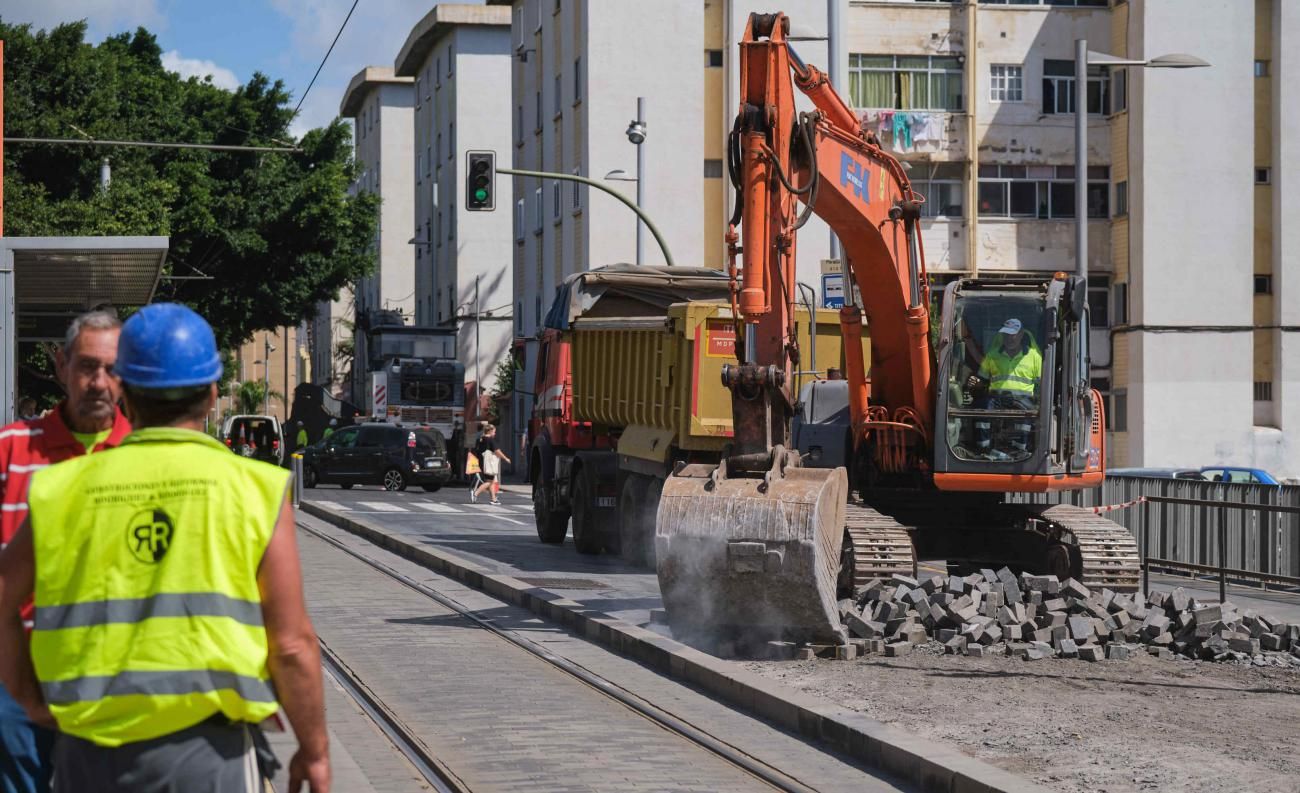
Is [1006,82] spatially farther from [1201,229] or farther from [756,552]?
[756,552]

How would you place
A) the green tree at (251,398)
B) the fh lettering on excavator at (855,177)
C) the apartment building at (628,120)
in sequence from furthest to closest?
the green tree at (251,398) < the apartment building at (628,120) < the fh lettering on excavator at (855,177)

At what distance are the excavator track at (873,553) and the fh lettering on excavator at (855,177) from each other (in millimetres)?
2482

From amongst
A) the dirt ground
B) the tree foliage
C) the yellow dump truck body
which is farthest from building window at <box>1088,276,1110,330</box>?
the dirt ground

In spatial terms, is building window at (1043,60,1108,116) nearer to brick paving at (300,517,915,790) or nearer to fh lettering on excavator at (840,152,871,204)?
fh lettering on excavator at (840,152,871,204)

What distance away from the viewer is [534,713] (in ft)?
33.2

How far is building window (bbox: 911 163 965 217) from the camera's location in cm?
4569

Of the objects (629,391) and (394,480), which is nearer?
(629,391)

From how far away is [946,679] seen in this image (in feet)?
37.0

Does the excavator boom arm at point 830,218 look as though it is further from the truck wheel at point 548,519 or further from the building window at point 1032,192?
the building window at point 1032,192

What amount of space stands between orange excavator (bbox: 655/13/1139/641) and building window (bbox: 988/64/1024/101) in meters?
28.7

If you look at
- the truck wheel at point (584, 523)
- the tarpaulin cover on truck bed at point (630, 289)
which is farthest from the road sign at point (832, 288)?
the truck wheel at point (584, 523)

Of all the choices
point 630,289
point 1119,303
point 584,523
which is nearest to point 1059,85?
point 1119,303

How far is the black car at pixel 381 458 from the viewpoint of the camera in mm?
43094

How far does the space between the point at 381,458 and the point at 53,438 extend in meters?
38.7
